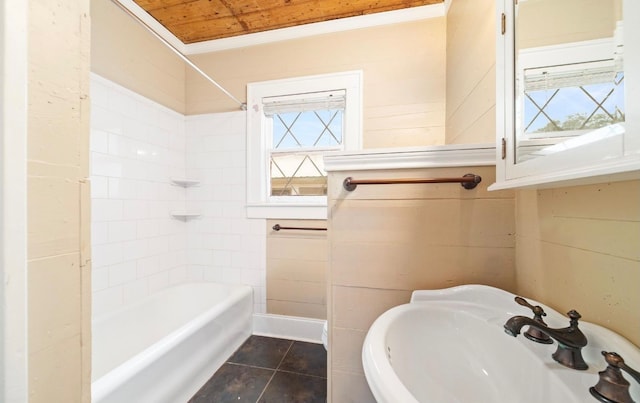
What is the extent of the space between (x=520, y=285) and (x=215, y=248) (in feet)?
6.94

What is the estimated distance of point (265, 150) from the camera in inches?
84.2

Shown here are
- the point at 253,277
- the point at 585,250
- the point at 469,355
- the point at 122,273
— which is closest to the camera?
the point at 585,250

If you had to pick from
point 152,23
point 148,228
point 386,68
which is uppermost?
point 152,23

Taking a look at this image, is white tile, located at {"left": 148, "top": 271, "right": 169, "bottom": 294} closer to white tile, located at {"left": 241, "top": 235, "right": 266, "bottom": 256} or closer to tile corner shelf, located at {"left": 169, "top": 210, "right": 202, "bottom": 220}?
tile corner shelf, located at {"left": 169, "top": 210, "right": 202, "bottom": 220}

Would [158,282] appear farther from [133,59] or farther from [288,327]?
[133,59]

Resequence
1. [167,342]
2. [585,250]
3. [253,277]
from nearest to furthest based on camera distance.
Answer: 1. [585,250]
2. [167,342]
3. [253,277]

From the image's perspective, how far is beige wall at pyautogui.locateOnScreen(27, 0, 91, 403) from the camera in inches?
17.1

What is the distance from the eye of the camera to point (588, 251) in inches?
23.0

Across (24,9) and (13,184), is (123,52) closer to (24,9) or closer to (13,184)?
(24,9)

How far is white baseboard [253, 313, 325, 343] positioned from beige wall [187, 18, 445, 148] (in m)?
1.51

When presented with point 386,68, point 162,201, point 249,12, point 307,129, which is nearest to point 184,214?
point 162,201

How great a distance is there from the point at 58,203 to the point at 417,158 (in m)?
1.01

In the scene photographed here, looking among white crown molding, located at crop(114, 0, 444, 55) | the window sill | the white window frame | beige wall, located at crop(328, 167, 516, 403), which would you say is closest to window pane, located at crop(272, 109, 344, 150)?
the white window frame

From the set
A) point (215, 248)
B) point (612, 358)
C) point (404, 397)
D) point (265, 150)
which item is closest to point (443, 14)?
point (265, 150)
